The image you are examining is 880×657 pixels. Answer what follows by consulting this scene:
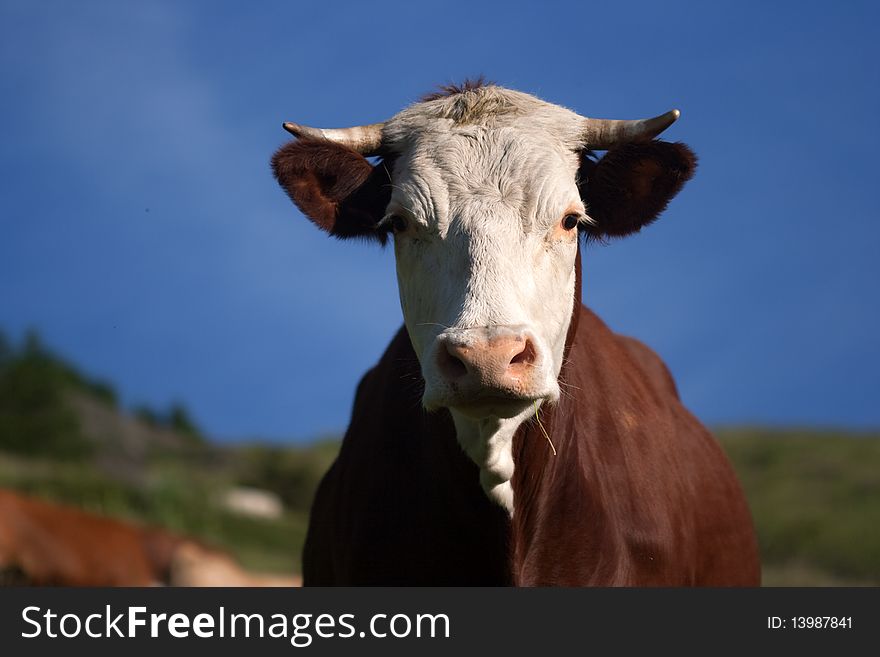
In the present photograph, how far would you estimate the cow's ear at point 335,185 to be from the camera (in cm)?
523

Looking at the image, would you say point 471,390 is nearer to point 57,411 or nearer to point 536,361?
point 536,361

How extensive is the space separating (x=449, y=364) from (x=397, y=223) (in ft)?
3.51

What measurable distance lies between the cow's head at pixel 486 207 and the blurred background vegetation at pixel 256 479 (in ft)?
41.8

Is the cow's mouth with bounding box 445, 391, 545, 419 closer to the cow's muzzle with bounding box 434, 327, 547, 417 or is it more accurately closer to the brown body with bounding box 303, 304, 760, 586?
the cow's muzzle with bounding box 434, 327, 547, 417

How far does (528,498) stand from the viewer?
5066 mm

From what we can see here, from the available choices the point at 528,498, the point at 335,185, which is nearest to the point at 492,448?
the point at 528,498

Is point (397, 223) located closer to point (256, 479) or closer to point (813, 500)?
point (813, 500)

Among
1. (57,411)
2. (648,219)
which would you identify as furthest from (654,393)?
(57,411)

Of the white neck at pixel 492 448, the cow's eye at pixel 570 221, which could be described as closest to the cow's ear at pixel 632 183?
the cow's eye at pixel 570 221

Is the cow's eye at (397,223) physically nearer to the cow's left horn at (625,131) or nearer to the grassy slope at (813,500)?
the cow's left horn at (625,131)

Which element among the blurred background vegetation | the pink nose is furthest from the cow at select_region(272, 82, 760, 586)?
the blurred background vegetation

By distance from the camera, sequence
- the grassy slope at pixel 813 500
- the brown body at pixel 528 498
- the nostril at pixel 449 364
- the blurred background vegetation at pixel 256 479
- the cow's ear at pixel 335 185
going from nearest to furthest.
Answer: the nostril at pixel 449 364 → the brown body at pixel 528 498 → the cow's ear at pixel 335 185 → the grassy slope at pixel 813 500 → the blurred background vegetation at pixel 256 479

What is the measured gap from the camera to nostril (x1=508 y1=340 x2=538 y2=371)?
407cm

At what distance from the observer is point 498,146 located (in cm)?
494
